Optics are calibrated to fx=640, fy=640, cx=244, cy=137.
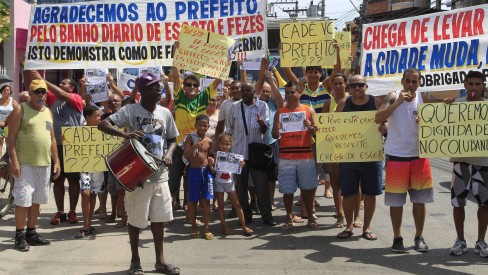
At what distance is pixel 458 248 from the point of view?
683cm

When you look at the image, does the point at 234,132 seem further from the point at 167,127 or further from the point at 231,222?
the point at 167,127

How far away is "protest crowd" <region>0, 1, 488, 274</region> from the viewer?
633 cm

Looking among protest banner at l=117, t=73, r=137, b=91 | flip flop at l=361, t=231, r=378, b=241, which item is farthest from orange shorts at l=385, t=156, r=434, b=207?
protest banner at l=117, t=73, r=137, b=91

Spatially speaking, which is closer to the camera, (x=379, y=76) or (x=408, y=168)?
(x=408, y=168)

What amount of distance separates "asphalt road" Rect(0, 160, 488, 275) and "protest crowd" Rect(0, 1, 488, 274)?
173 millimetres

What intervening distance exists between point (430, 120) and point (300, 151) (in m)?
1.93

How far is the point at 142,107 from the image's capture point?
639cm

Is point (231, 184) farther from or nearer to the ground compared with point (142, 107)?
nearer to the ground

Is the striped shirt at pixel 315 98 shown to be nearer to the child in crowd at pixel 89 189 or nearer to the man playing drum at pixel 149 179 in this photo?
the child in crowd at pixel 89 189

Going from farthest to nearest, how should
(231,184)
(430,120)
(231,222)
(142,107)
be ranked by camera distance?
(231,222) < (231,184) < (430,120) < (142,107)

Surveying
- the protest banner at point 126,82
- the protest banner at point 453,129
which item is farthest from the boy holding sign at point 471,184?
the protest banner at point 126,82

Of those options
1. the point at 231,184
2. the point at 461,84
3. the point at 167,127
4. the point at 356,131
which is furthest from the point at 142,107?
the point at 461,84

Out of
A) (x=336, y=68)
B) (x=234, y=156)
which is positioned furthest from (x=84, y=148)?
(x=336, y=68)

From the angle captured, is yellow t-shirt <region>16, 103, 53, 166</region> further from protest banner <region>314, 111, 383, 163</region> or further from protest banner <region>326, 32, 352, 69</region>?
protest banner <region>326, 32, 352, 69</region>
